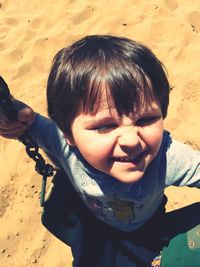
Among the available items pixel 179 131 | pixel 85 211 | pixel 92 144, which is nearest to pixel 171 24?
pixel 179 131

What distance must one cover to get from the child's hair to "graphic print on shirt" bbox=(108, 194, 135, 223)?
329 millimetres

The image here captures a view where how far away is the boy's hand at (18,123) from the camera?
4.84ft

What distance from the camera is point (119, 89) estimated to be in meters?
1.28

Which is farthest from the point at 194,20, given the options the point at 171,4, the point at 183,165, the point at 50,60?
the point at 183,165

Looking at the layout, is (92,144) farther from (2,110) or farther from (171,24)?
(171,24)

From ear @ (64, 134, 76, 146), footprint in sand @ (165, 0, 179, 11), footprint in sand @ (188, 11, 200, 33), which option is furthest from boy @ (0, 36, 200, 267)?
footprint in sand @ (165, 0, 179, 11)

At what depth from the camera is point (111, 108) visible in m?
1.28

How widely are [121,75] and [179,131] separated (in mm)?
1343

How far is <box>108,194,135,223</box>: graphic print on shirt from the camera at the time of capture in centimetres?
156

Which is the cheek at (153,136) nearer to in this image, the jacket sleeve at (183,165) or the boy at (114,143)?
the boy at (114,143)

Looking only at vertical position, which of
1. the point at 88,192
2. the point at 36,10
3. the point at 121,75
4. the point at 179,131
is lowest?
the point at 179,131

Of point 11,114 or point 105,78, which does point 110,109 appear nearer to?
point 105,78

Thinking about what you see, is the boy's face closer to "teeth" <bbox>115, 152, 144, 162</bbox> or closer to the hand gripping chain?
"teeth" <bbox>115, 152, 144, 162</bbox>

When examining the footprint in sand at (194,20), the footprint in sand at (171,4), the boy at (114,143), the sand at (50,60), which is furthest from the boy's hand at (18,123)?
the footprint in sand at (171,4)
